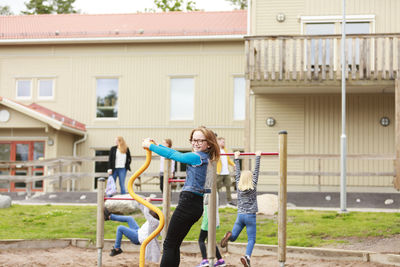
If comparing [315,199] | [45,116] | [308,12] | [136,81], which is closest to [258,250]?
[315,199]

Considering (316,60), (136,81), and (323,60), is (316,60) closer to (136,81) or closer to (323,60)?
(323,60)

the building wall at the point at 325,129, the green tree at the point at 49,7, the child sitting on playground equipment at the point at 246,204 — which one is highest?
the green tree at the point at 49,7

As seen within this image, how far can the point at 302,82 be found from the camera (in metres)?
17.0

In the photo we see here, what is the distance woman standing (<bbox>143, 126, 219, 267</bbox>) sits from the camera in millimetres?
6402

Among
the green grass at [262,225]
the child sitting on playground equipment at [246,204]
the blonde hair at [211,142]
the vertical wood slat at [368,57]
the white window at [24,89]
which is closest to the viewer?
the blonde hair at [211,142]

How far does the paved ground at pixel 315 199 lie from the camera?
14.7m

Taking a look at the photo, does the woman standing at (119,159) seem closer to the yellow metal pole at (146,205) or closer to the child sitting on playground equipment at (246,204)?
the child sitting on playground equipment at (246,204)

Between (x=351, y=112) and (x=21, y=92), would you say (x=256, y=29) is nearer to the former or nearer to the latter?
(x=351, y=112)

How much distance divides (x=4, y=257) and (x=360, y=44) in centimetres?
Result: 1176

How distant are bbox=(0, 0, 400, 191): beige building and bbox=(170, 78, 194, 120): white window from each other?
38 millimetres

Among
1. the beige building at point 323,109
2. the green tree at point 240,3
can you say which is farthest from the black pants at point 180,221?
the green tree at point 240,3

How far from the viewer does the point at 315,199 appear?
51.0 ft

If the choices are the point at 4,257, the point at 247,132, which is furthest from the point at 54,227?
the point at 247,132

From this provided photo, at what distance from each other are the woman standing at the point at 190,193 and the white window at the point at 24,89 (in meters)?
17.5
